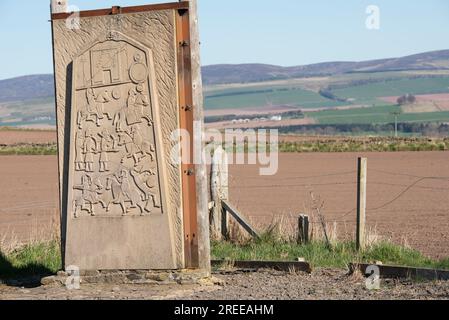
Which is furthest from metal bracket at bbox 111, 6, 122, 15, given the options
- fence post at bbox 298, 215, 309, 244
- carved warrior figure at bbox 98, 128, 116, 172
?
fence post at bbox 298, 215, 309, 244

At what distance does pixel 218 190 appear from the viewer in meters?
12.3

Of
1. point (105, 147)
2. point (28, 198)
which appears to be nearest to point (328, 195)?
point (28, 198)

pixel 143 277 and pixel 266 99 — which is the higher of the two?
pixel 266 99

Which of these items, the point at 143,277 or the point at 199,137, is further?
the point at 143,277

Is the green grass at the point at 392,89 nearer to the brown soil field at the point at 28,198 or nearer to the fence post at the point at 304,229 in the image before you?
the brown soil field at the point at 28,198

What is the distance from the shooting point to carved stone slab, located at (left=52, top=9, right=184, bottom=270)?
334 inches

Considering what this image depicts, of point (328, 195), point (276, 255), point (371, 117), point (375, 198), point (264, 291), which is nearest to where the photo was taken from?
point (264, 291)

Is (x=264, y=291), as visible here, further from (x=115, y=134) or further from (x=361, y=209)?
(x=361, y=209)

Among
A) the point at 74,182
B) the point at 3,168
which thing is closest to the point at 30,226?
the point at 74,182

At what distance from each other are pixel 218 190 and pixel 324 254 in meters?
2.13

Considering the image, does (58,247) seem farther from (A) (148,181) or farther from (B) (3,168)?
(B) (3,168)

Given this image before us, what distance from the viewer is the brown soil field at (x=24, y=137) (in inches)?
2381

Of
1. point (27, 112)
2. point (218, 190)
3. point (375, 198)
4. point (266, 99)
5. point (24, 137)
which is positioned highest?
point (266, 99)
